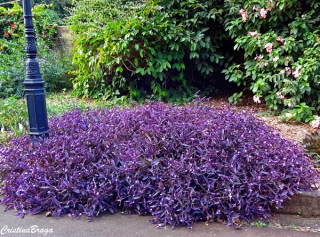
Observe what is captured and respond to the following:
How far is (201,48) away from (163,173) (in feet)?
12.0

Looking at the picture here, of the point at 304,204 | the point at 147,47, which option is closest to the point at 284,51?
the point at 147,47

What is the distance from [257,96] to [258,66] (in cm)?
51

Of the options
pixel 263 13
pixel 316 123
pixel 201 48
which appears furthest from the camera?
pixel 201 48

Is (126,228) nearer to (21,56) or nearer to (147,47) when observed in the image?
(147,47)

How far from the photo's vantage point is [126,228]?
249 cm

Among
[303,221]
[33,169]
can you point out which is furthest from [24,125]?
[303,221]

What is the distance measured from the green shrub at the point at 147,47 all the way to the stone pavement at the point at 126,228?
3.35 m

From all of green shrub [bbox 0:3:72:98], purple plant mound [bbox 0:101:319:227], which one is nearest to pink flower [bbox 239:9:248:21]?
purple plant mound [bbox 0:101:319:227]

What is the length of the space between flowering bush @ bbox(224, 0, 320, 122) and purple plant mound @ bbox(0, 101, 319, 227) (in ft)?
5.47

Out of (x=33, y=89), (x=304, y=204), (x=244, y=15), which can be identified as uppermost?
(x=244, y=15)

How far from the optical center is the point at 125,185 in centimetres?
271

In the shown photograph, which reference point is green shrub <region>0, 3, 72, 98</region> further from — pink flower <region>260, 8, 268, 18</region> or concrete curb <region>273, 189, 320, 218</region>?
concrete curb <region>273, 189, 320, 218</region>

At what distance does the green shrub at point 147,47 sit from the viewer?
17.5ft

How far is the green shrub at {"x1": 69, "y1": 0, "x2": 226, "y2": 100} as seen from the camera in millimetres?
5344
